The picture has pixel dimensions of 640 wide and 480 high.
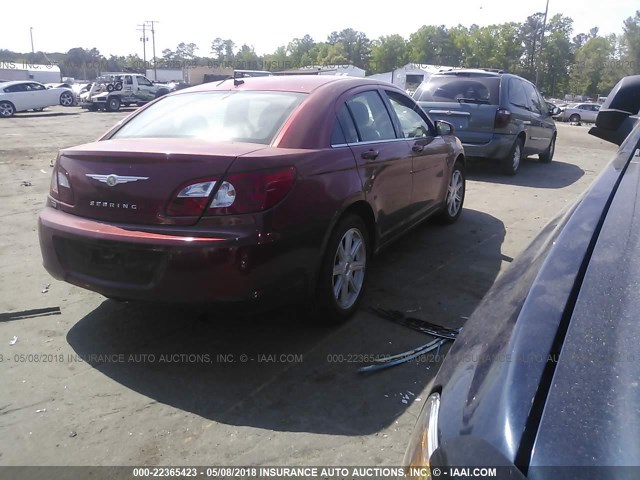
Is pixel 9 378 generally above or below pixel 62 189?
below

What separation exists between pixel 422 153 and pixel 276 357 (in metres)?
2.38

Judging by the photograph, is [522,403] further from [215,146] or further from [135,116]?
[135,116]

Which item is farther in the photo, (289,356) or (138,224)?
(289,356)

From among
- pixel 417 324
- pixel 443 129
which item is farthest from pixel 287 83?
pixel 443 129

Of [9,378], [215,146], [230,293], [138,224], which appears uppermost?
[215,146]

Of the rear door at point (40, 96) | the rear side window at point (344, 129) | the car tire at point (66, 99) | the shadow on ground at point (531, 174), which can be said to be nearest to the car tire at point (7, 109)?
the rear door at point (40, 96)

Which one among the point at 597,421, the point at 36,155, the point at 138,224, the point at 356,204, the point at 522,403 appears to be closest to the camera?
the point at 597,421

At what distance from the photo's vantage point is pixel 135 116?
3.96 meters

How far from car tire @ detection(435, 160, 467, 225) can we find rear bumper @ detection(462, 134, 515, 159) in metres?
2.98

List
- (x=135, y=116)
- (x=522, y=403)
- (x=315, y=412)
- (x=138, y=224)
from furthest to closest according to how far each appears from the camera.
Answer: (x=135, y=116) → (x=138, y=224) → (x=315, y=412) → (x=522, y=403)

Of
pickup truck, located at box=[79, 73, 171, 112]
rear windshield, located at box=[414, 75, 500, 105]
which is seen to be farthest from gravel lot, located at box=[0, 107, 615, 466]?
pickup truck, located at box=[79, 73, 171, 112]

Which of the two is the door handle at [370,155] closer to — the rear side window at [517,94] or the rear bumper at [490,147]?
the rear bumper at [490,147]

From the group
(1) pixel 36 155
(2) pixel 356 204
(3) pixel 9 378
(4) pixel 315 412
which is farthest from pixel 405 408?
(1) pixel 36 155

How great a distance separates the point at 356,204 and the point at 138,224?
144 centimetres
